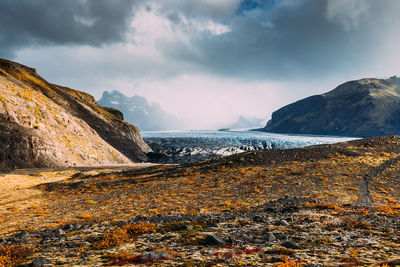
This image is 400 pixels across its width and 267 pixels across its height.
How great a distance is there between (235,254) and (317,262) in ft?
9.64

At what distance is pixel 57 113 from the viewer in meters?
77.6

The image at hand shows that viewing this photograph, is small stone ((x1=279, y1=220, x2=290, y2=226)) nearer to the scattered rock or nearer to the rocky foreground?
the rocky foreground

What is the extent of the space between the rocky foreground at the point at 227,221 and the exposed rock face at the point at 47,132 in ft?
99.4

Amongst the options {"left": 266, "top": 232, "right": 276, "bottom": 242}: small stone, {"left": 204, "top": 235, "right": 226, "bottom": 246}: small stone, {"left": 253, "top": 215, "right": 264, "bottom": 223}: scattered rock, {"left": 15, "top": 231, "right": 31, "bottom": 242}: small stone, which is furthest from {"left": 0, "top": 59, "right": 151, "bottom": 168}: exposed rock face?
{"left": 266, "top": 232, "right": 276, "bottom": 242}: small stone

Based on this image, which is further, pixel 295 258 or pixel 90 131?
pixel 90 131

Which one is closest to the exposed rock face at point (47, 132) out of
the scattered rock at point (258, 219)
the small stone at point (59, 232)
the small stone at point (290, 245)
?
the small stone at point (59, 232)

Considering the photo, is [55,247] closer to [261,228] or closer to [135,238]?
[135,238]

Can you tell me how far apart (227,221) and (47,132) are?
7231 cm

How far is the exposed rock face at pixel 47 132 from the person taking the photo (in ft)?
189

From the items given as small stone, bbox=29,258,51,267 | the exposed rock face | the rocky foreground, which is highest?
the exposed rock face

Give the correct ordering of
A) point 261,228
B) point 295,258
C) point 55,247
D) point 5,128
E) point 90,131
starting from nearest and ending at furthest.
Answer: point 295,258 < point 55,247 < point 261,228 < point 5,128 < point 90,131

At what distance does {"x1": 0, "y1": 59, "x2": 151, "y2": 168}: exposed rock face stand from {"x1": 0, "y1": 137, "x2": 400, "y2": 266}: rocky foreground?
3028 cm

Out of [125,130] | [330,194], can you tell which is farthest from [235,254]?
[125,130]

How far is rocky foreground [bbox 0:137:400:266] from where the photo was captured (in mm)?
8602
